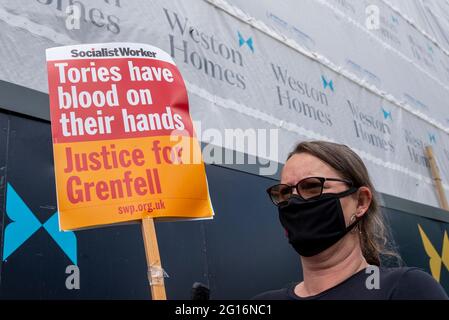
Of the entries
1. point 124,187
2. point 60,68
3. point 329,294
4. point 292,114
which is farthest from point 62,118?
point 292,114

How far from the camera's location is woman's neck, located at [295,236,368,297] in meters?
1.46

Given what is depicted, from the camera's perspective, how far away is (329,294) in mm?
1394

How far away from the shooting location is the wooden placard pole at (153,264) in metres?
1.69

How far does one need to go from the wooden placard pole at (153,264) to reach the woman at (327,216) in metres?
0.34

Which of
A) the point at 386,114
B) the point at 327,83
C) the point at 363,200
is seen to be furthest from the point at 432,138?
the point at 363,200

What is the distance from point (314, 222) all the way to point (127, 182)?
0.65 metres

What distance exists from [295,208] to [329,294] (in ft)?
1.06

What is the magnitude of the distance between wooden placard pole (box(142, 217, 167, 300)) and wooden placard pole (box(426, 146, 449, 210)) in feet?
16.5

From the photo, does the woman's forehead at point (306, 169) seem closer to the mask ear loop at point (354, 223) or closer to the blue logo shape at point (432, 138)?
the mask ear loop at point (354, 223)

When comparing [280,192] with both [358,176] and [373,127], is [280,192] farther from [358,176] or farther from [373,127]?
[373,127]

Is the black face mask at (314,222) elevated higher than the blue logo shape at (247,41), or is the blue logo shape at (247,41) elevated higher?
the blue logo shape at (247,41)

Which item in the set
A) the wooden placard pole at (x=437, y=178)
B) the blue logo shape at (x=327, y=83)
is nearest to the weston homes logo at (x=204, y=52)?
the blue logo shape at (x=327, y=83)

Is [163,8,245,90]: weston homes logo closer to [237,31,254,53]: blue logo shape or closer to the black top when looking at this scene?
[237,31,254,53]: blue logo shape

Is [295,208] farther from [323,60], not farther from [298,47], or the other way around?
[323,60]
